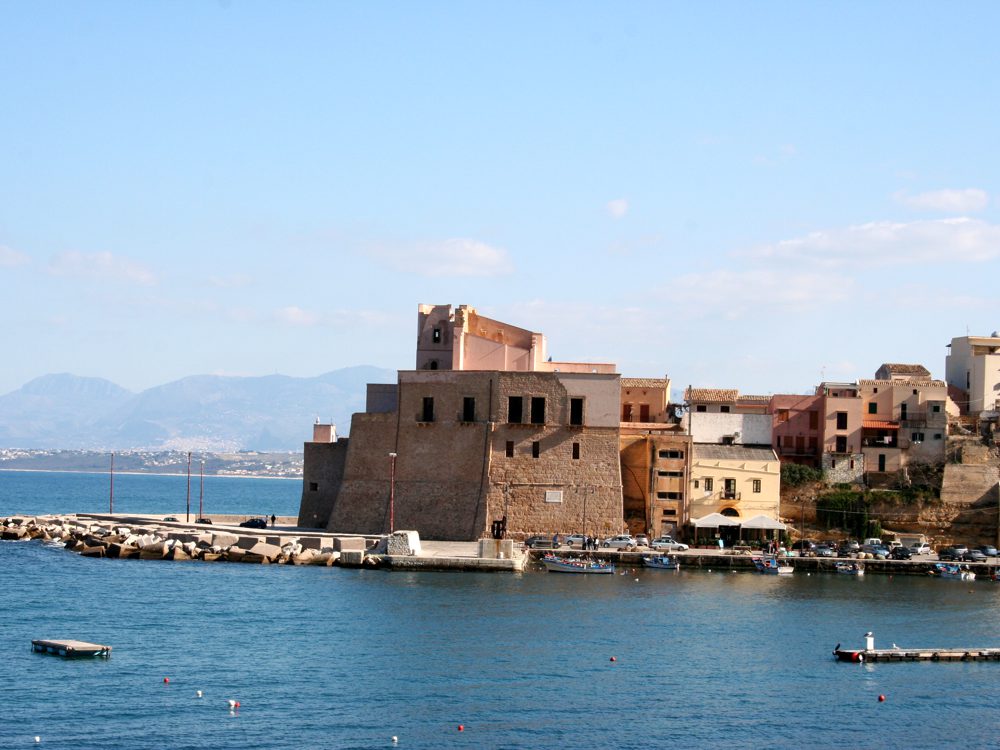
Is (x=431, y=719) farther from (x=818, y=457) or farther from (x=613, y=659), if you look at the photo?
(x=818, y=457)

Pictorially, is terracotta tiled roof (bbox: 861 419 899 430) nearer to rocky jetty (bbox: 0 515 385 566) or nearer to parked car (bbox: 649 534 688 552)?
parked car (bbox: 649 534 688 552)

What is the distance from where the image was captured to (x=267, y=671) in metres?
32.4

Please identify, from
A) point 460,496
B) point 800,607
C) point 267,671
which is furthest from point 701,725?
point 460,496

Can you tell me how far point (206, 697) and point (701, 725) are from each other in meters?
10.4

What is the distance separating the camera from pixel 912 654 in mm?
36312

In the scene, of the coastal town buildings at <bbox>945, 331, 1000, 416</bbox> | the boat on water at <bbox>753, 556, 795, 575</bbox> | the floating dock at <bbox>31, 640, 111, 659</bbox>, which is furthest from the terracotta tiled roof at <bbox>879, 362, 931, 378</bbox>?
the floating dock at <bbox>31, 640, 111, 659</bbox>

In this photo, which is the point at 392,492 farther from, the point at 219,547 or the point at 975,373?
the point at 975,373

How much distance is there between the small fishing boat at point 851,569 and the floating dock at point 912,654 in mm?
17952

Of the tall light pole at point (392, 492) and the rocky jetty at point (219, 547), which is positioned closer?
the rocky jetty at point (219, 547)

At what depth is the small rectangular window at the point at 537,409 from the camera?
56594 mm

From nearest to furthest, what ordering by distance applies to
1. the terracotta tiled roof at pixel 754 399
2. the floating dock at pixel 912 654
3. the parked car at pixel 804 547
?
the floating dock at pixel 912 654 < the parked car at pixel 804 547 < the terracotta tiled roof at pixel 754 399

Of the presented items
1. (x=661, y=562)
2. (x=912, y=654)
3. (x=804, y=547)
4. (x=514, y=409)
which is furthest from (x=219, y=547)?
(x=912, y=654)

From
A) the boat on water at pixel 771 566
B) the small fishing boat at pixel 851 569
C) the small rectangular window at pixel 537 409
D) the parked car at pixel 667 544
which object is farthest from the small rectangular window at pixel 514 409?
the small fishing boat at pixel 851 569

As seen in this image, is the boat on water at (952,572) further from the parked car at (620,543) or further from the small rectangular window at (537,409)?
the small rectangular window at (537,409)
